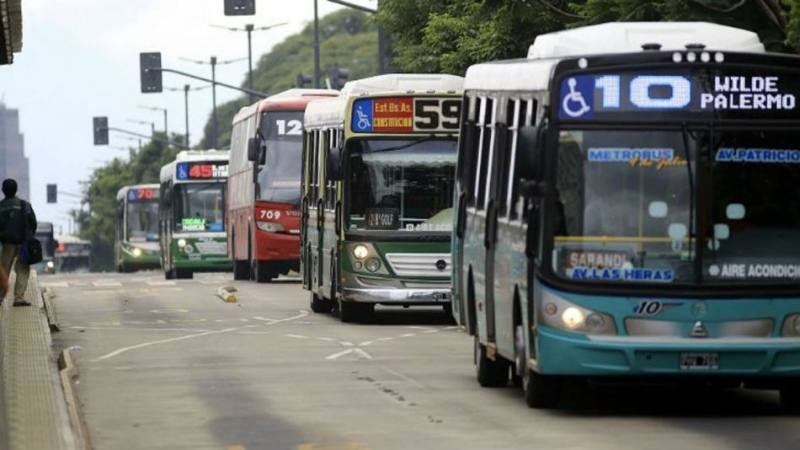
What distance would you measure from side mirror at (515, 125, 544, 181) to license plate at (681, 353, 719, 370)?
1595 mm

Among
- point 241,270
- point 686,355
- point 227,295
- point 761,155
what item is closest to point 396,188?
point 227,295

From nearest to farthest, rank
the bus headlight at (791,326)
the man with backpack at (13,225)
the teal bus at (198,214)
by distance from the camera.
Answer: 1. the bus headlight at (791,326)
2. the man with backpack at (13,225)
3. the teal bus at (198,214)

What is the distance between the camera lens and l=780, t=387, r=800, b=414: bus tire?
16.9 m

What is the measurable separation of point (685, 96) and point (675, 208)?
2.62 ft

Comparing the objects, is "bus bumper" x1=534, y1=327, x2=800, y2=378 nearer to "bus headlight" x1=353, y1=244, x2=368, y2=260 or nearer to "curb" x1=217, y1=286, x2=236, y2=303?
"bus headlight" x1=353, y1=244, x2=368, y2=260

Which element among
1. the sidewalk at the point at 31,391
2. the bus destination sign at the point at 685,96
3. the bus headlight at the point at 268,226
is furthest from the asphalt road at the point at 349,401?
the bus headlight at the point at 268,226

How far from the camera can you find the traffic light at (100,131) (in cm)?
10318

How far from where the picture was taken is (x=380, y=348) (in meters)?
24.6

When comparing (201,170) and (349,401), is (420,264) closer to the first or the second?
(349,401)

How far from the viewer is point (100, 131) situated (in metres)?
103

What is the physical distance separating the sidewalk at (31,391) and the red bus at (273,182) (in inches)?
669

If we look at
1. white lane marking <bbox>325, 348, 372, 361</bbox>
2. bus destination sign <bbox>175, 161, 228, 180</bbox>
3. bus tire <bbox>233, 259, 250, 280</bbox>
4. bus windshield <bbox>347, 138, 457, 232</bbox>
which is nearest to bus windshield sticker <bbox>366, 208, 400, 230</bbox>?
bus windshield <bbox>347, 138, 457, 232</bbox>

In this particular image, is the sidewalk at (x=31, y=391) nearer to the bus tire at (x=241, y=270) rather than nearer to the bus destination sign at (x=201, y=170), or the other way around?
the bus tire at (x=241, y=270)

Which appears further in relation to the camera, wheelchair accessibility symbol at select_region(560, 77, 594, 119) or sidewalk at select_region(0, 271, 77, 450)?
wheelchair accessibility symbol at select_region(560, 77, 594, 119)
